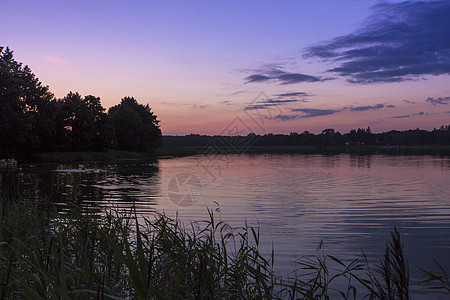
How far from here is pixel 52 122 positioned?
211 feet

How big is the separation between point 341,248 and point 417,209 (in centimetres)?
950

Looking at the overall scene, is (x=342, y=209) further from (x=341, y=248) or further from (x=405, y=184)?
(x=405, y=184)

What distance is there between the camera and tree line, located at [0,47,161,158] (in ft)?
168

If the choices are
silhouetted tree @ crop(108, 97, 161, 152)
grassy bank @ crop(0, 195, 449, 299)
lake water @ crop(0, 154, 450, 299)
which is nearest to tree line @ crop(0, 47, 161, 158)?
silhouetted tree @ crop(108, 97, 161, 152)

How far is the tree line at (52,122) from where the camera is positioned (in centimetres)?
5125

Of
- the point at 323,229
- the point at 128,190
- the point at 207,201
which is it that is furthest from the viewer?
the point at 128,190

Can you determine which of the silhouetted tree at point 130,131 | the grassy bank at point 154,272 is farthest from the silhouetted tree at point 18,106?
the grassy bank at point 154,272

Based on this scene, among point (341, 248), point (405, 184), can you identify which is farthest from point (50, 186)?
point (405, 184)

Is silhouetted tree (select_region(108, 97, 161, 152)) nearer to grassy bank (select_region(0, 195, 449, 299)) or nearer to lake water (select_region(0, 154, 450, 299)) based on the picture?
lake water (select_region(0, 154, 450, 299))

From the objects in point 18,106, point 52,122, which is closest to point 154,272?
point 18,106

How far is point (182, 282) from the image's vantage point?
5.49 m

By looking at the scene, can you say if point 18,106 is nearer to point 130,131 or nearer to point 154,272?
point 130,131

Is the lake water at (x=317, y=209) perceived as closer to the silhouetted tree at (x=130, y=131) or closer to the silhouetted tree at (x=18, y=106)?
the silhouetted tree at (x=18, y=106)

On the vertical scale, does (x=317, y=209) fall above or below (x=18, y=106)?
below
